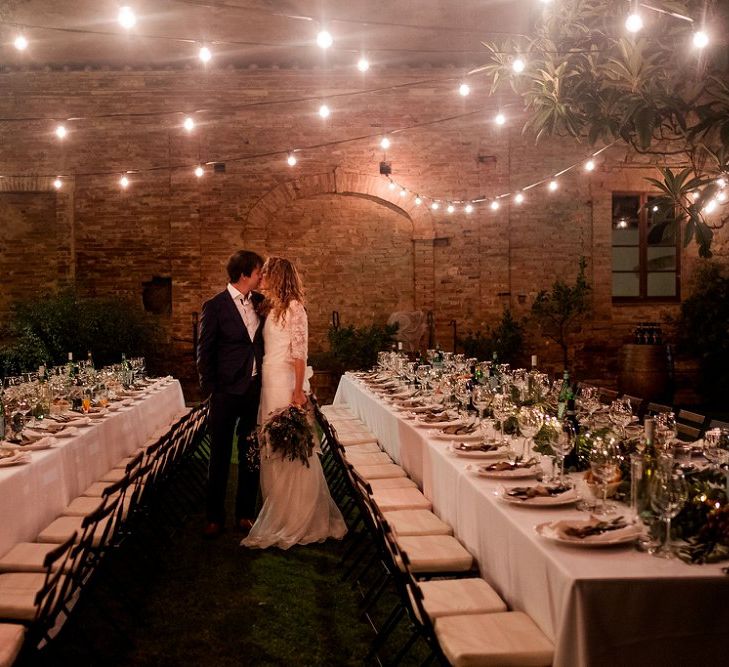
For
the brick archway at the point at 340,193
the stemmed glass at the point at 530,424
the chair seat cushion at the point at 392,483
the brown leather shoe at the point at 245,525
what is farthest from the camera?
the brick archway at the point at 340,193

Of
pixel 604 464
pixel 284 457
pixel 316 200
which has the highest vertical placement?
pixel 316 200

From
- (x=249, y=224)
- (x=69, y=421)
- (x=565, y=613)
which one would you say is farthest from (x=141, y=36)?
(x=565, y=613)

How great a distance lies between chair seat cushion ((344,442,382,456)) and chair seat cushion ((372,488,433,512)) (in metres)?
1.20

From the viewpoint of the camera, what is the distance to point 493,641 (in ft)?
7.97

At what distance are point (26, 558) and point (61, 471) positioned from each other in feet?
3.26

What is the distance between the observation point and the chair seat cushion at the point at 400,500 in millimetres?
4152

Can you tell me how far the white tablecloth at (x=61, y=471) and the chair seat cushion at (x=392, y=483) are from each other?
5.84ft

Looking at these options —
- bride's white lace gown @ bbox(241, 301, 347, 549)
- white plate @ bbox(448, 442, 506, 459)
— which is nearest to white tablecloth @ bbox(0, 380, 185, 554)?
bride's white lace gown @ bbox(241, 301, 347, 549)

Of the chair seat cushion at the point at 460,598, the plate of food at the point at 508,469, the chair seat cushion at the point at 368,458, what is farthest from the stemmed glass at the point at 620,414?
the chair seat cushion at the point at 368,458

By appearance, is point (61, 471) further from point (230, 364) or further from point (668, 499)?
point (668, 499)

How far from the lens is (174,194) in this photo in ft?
40.2

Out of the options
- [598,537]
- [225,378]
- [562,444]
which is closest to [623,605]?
[598,537]

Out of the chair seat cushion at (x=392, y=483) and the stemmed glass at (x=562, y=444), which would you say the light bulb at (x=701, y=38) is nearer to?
the stemmed glass at (x=562, y=444)

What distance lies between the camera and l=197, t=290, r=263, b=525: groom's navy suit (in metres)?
5.02
